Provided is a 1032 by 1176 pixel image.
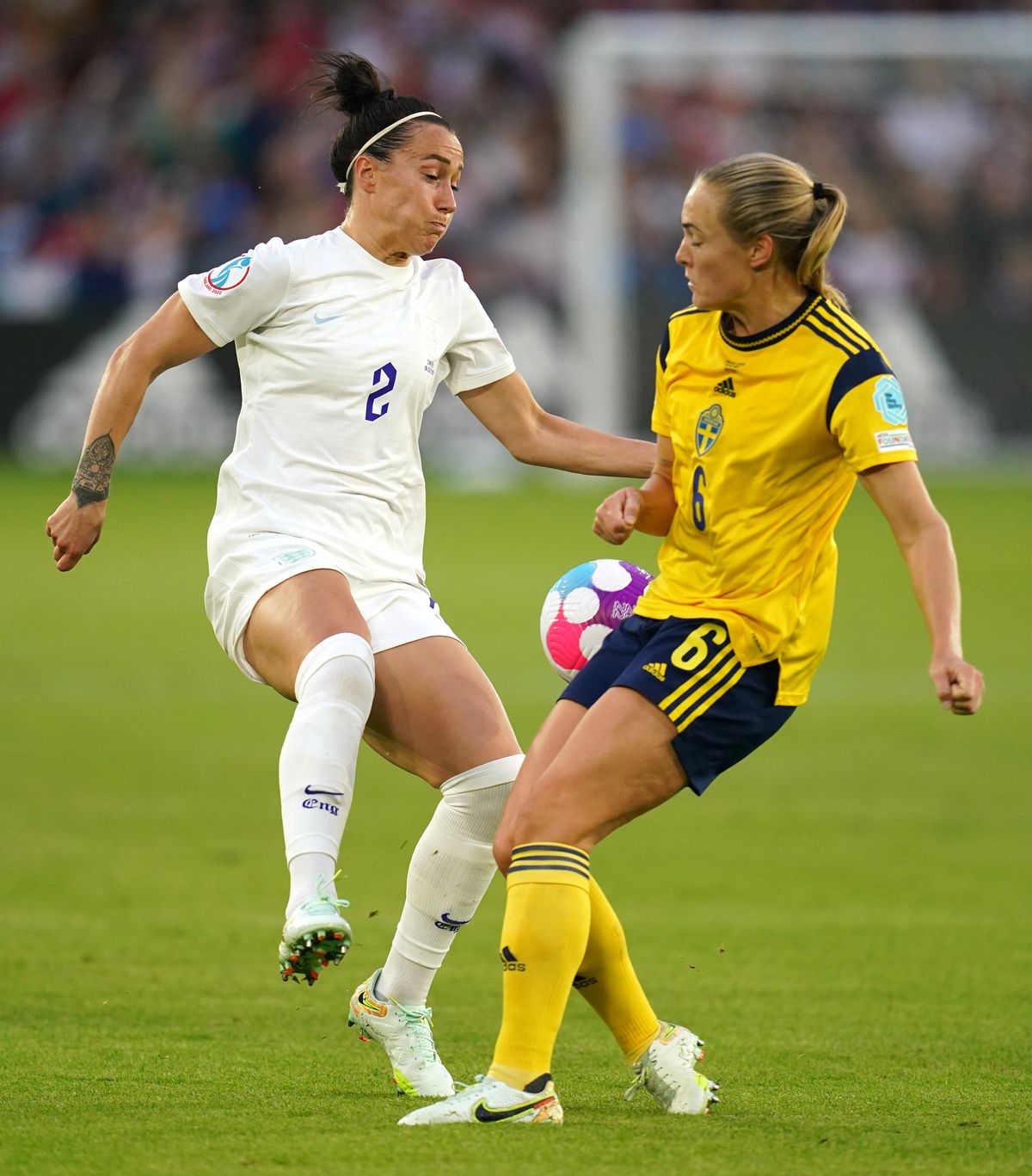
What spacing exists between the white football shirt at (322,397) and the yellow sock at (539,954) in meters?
1.02

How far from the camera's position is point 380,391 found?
16.2 ft

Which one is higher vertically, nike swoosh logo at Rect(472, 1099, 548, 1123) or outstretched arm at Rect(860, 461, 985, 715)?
outstretched arm at Rect(860, 461, 985, 715)

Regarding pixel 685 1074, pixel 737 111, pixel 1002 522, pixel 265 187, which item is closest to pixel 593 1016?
pixel 685 1074

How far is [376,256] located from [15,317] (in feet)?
55.3

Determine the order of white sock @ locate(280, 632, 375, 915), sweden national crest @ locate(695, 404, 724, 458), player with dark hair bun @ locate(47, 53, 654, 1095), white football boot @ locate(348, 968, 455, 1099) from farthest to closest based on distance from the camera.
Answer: player with dark hair bun @ locate(47, 53, 654, 1095) → white football boot @ locate(348, 968, 455, 1099) → white sock @ locate(280, 632, 375, 915) → sweden national crest @ locate(695, 404, 724, 458)

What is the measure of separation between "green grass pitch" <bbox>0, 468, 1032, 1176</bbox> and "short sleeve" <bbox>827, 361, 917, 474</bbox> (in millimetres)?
1419

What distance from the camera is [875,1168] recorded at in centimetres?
380

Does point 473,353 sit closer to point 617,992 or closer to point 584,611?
point 584,611

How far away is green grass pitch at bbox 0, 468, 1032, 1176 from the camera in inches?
161

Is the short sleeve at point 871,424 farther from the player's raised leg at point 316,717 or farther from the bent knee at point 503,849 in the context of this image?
the player's raised leg at point 316,717

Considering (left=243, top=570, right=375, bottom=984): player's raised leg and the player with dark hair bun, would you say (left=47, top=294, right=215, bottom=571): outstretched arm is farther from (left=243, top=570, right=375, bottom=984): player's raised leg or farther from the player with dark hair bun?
(left=243, top=570, right=375, bottom=984): player's raised leg

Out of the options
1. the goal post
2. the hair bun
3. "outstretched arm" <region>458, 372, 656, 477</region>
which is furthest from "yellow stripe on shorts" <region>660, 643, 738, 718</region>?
the goal post

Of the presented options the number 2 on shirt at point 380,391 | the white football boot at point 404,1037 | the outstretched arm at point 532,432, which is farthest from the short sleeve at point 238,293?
the white football boot at point 404,1037

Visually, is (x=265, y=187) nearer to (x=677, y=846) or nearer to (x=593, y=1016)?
(x=677, y=846)
